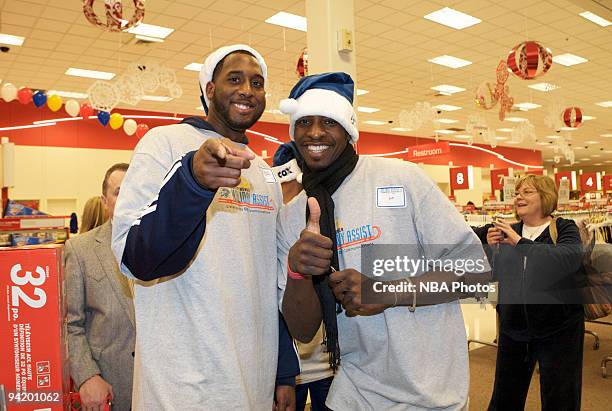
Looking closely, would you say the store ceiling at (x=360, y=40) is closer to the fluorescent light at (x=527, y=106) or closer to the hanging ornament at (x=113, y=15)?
the fluorescent light at (x=527, y=106)

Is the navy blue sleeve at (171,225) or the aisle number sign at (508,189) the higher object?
the aisle number sign at (508,189)

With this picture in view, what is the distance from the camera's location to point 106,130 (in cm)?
1183

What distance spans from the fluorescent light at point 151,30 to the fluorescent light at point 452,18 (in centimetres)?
379

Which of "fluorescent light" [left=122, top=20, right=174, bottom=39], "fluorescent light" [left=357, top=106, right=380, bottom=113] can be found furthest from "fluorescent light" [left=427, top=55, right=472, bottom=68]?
"fluorescent light" [left=122, top=20, right=174, bottom=39]

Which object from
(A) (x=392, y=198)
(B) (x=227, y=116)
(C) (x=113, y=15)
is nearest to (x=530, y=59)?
(C) (x=113, y=15)

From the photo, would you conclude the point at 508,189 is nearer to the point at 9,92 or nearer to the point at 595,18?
the point at 595,18

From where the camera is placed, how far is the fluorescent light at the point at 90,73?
9.09 metres

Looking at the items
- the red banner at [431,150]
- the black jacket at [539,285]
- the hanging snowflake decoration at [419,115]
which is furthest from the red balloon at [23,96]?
the red banner at [431,150]

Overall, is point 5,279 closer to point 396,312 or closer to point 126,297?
point 126,297

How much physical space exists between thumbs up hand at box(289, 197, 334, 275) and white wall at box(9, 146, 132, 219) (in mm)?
10559

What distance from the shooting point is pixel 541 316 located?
8.66 ft

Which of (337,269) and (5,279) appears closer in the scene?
(5,279)

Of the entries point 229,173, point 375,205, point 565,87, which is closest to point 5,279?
point 229,173

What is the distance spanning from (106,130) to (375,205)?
11.6 m
